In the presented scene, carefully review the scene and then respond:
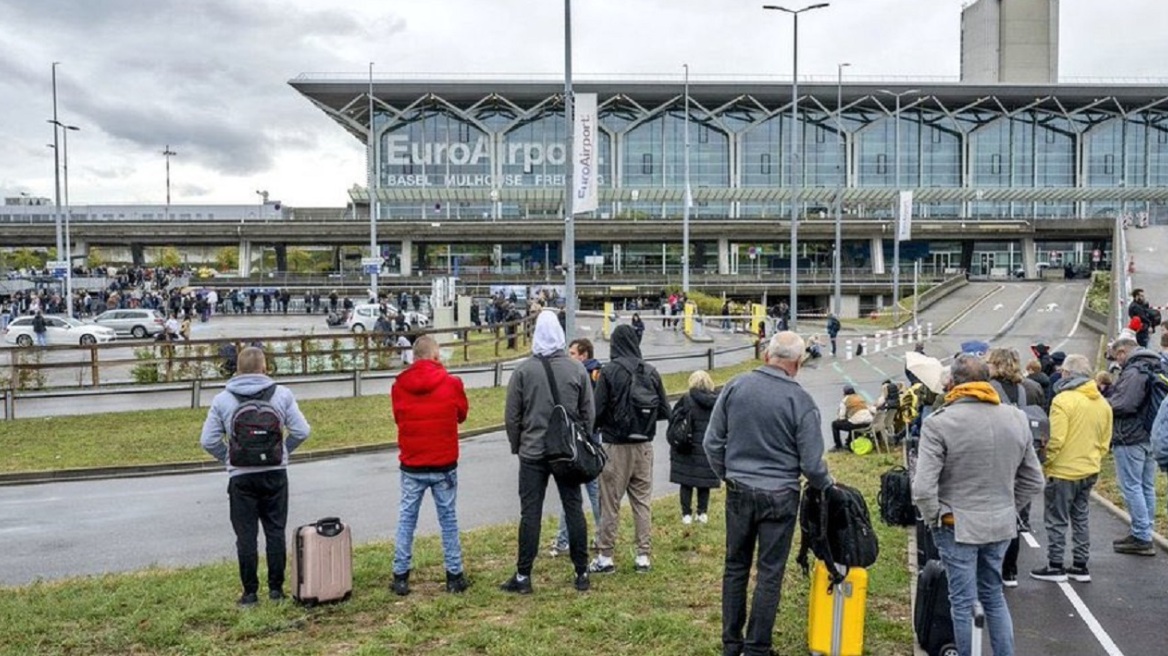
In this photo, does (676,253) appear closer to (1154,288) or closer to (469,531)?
(1154,288)

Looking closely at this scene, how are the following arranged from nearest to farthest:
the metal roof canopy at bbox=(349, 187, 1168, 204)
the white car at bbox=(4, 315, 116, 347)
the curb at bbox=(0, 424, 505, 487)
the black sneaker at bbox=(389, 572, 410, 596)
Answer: the black sneaker at bbox=(389, 572, 410, 596) → the curb at bbox=(0, 424, 505, 487) → the white car at bbox=(4, 315, 116, 347) → the metal roof canopy at bbox=(349, 187, 1168, 204)

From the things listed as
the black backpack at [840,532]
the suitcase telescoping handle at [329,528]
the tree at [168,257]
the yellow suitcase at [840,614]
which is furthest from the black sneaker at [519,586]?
the tree at [168,257]

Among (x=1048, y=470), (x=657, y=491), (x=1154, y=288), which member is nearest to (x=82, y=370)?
(x=657, y=491)

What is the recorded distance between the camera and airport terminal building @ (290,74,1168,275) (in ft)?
285

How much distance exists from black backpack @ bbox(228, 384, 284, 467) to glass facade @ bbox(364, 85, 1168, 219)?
81418mm

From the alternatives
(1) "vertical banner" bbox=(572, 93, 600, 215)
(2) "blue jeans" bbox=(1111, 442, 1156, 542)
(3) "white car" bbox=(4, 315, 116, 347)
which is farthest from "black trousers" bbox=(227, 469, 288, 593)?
(3) "white car" bbox=(4, 315, 116, 347)

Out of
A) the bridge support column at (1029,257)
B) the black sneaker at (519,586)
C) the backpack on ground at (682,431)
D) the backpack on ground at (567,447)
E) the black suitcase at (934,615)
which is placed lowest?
the black sneaker at (519,586)

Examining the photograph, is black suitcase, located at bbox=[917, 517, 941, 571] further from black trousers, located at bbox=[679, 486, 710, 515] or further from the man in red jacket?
the man in red jacket

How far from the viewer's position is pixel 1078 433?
762 centimetres

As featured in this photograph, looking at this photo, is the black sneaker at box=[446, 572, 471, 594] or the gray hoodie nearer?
the gray hoodie

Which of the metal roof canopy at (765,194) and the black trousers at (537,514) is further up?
the metal roof canopy at (765,194)

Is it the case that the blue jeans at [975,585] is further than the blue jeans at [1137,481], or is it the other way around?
the blue jeans at [1137,481]

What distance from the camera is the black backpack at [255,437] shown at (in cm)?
686

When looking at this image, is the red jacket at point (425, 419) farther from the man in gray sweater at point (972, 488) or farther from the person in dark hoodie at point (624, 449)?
the man in gray sweater at point (972, 488)
